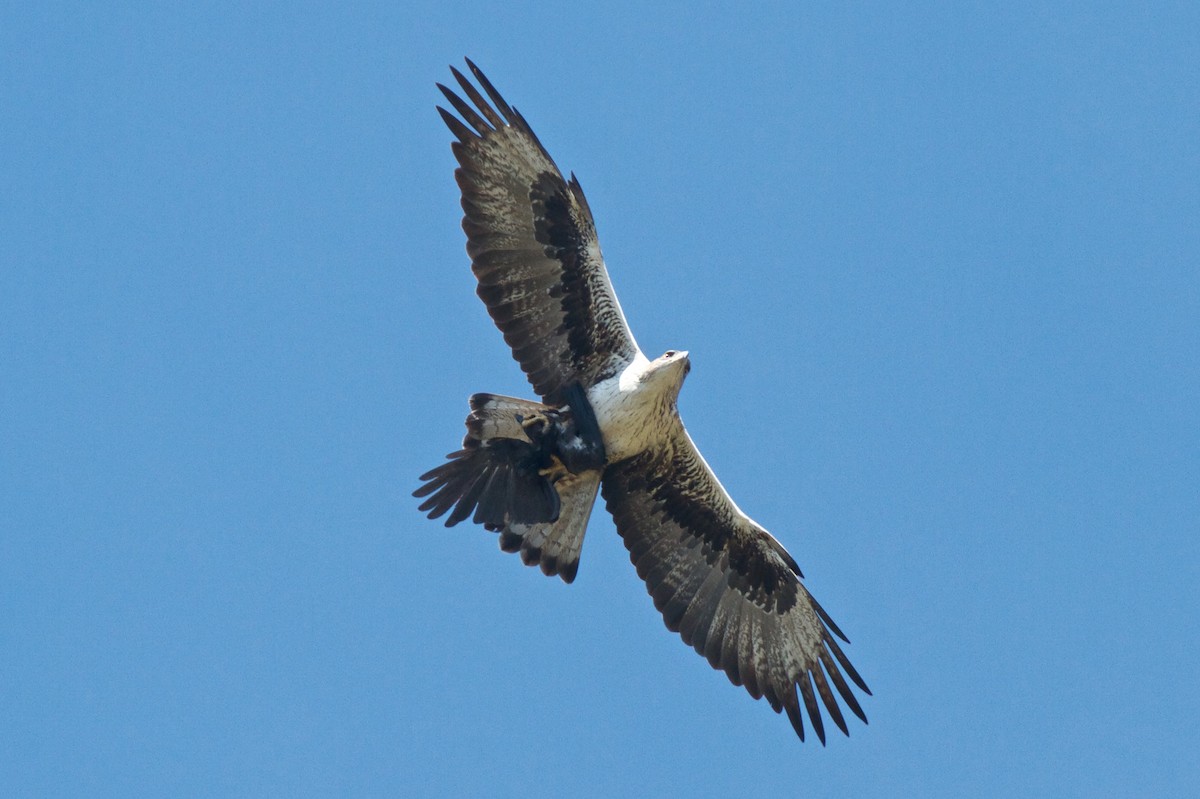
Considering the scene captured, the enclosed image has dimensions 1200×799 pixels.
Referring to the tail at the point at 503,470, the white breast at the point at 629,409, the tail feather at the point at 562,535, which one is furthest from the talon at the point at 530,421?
the tail feather at the point at 562,535

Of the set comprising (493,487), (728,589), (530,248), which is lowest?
(493,487)

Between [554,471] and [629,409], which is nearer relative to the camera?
[629,409]

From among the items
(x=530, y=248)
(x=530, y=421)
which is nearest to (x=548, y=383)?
(x=530, y=421)

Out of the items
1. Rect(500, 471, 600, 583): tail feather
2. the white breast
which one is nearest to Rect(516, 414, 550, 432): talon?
the white breast

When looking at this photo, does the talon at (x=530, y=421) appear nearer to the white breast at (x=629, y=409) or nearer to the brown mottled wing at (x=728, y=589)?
the white breast at (x=629, y=409)

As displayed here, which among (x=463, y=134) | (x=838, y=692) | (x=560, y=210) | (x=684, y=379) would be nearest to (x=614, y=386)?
(x=684, y=379)

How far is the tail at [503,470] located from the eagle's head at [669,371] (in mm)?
704

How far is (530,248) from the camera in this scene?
1159 centimetres

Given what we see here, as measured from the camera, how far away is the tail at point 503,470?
11305 mm

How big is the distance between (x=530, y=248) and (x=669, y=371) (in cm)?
130

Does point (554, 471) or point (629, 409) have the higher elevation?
point (629, 409)

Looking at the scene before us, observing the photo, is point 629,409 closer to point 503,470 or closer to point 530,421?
point 530,421

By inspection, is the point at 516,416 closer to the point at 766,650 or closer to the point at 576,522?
the point at 576,522

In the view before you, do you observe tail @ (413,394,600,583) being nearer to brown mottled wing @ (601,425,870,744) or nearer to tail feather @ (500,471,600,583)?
tail feather @ (500,471,600,583)
